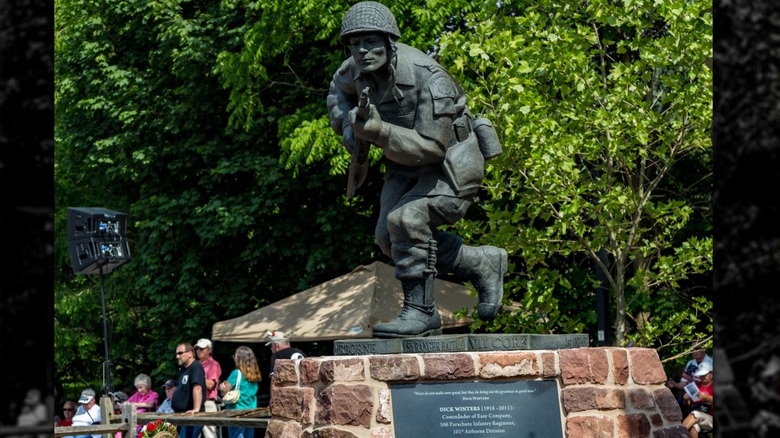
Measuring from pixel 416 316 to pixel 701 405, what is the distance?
5181mm

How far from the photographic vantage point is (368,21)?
22.5 feet

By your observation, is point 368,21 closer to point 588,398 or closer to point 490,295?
point 490,295

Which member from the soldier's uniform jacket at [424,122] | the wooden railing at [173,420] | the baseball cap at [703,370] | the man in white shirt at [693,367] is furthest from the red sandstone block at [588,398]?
the man in white shirt at [693,367]

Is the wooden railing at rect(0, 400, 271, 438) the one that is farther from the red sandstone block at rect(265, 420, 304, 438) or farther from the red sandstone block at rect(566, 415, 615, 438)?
the red sandstone block at rect(566, 415, 615, 438)

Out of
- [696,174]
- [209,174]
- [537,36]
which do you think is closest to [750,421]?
[537,36]

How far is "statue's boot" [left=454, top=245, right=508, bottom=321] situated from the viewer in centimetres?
741

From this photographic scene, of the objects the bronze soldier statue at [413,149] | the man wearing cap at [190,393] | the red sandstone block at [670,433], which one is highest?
the bronze soldier statue at [413,149]

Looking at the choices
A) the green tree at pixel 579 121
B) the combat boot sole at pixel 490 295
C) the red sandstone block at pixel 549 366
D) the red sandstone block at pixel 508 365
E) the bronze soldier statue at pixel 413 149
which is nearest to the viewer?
the red sandstone block at pixel 508 365

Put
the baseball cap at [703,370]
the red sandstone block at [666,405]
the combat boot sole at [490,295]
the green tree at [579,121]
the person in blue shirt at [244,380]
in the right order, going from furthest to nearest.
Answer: the green tree at [579,121]
the person in blue shirt at [244,380]
the baseball cap at [703,370]
the combat boot sole at [490,295]
the red sandstone block at [666,405]

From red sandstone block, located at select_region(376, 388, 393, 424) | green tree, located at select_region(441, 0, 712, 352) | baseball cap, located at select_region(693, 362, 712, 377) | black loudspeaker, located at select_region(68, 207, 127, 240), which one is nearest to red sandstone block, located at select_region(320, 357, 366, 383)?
red sandstone block, located at select_region(376, 388, 393, 424)

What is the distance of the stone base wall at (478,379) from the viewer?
6.58 metres

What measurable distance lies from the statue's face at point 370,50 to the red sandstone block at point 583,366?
1813 mm

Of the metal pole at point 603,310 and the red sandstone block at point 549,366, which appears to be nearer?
the red sandstone block at point 549,366

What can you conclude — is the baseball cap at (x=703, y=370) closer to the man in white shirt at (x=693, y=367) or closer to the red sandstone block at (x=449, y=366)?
the man in white shirt at (x=693, y=367)
